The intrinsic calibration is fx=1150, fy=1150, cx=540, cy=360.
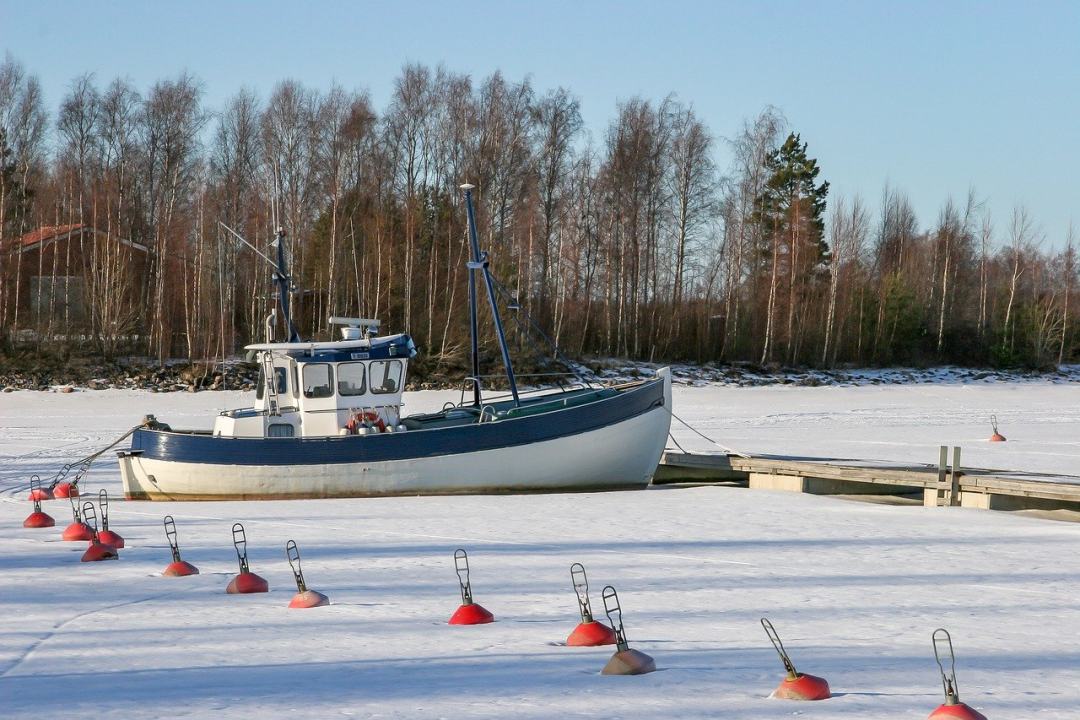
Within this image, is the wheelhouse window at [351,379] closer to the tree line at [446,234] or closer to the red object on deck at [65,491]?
the red object on deck at [65,491]

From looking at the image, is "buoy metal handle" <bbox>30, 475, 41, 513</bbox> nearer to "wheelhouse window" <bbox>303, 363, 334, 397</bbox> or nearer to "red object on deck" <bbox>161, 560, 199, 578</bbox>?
"wheelhouse window" <bbox>303, 363, 334, 397</bbox>

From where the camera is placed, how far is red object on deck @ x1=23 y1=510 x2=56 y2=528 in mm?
13593

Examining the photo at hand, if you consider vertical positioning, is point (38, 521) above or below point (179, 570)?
below

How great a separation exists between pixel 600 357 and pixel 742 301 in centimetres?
838

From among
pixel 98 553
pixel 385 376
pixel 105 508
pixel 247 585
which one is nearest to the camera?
pixel 247 585

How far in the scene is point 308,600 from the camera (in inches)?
344

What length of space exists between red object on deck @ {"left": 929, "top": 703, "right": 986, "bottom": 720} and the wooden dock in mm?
9421

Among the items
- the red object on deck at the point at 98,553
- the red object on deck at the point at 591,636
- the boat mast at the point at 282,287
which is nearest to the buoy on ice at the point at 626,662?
the red object on deck at the point at 591,636

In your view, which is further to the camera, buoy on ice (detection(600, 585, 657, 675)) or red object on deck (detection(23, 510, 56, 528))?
red object on deck (detection(23, 510, 56, 528))

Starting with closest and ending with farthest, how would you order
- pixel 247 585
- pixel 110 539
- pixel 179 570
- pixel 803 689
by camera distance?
pixel 803 689 → pixel 247 585 → pixel 179 570 → pixel 110 539

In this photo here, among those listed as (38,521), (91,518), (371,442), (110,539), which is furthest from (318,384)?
(110,539)

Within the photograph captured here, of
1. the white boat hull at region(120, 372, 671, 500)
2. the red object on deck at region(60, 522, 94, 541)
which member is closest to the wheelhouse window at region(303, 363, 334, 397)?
the white boat hull at region(120, 372, 671, 500)

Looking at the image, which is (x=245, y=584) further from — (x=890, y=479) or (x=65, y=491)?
(x=890, y=479)

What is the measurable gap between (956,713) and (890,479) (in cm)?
1069
